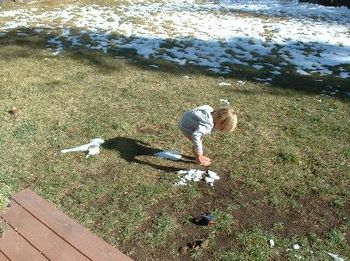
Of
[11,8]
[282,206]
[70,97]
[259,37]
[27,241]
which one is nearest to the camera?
[27,241]

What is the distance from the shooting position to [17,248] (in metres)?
4.28

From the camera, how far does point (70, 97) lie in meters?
8.59

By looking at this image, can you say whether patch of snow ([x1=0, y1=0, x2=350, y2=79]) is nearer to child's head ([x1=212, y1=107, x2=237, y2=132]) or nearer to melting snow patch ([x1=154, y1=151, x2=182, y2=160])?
melting snow patch ([x1=154, y1=151, x2=182, y2=160])

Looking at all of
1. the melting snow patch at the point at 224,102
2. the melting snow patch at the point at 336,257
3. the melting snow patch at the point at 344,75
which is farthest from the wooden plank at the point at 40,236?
the melting snow patch at the point at 344,75

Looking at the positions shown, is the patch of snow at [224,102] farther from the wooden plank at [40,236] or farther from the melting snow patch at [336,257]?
the wooden plank at [40,236]

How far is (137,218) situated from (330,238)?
2324 mm

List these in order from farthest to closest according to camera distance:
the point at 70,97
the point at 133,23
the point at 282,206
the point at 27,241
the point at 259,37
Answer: the point at 133,23 < the point at 259,37 < the point at 70,97 < the point at 282,206 < the point at 27,241

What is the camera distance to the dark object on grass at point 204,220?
5.15 m

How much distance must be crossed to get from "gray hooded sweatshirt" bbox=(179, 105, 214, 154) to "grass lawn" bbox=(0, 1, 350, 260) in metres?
0.51


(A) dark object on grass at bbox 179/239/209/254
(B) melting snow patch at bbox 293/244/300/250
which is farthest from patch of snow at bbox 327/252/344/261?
(A) dark object on grass at bbox 179/239/209/254

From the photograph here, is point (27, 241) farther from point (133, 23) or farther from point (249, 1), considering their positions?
point (249, 1)

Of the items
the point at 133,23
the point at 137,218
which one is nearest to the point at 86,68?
the point at 133,23

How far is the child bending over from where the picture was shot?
5758 millimetres

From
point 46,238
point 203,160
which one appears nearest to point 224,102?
point 203,160
